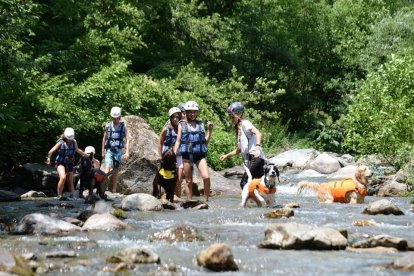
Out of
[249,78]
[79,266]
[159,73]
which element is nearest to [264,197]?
[79,266]

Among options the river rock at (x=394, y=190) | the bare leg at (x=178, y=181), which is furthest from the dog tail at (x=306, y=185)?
the river rock at (x=394, y=190)

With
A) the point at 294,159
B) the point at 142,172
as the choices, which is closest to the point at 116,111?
the point at 142,172

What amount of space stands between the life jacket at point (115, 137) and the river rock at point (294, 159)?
533 inches

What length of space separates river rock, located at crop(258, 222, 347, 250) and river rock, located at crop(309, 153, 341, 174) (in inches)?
704

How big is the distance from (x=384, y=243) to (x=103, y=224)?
3610 mm

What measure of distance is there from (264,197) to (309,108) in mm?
27692

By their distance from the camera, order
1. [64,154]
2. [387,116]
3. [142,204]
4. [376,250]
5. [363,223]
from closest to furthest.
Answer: [376,250] < [363,223] < [142,204] < [64,154] < [387,116]

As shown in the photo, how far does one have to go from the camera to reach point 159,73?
2583cm

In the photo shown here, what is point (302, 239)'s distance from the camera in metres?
6.92

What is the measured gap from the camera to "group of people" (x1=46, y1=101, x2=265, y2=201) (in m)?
11.1

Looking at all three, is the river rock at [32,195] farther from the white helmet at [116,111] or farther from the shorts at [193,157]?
the shorts at [193,157]

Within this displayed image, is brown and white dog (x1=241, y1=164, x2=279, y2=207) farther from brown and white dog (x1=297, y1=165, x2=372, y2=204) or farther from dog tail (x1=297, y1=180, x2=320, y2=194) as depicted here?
dog tail (x1=297, y1=180, x2=320, y2=194)

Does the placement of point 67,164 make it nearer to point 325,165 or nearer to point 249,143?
point 249,143

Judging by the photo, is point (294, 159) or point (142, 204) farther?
point (294, 159)
